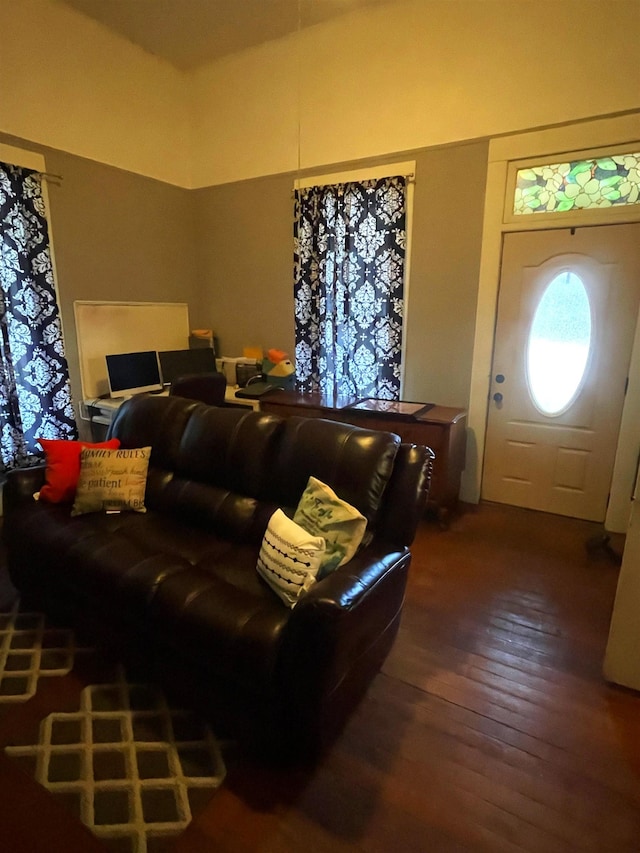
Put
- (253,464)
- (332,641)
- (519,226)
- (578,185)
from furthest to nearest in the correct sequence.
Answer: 1. (519,226)
2. (578,185)
3. (253,464)
4. (332,641)

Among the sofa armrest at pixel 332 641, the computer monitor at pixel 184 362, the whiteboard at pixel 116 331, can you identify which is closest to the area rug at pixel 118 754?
the sofa armrest at pixel 332 641

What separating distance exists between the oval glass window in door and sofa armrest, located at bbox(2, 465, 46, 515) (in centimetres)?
317

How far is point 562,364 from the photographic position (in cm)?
321

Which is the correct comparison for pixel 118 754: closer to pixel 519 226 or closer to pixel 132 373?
pixel 132 373

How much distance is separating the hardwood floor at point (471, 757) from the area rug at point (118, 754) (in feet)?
0.35

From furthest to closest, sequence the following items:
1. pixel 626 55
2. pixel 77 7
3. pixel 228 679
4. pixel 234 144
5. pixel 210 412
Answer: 1. pixel 234 144
2. pixel 77 7
3. pixel 626 55
4. pixel 210 412
5. pixel 228 679

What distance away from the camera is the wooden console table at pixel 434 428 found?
311 centimetres

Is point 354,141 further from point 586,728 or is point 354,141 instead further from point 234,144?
point 586,728

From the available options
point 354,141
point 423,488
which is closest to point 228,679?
point 423,488

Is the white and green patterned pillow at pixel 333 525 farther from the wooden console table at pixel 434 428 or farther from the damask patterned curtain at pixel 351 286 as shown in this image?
the damask patterned curtain at pixel 351 286

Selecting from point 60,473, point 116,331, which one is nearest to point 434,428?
point 60,473

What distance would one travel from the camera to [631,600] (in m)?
1.79

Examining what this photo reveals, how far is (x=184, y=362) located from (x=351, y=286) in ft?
5.53

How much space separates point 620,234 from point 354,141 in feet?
6.70
